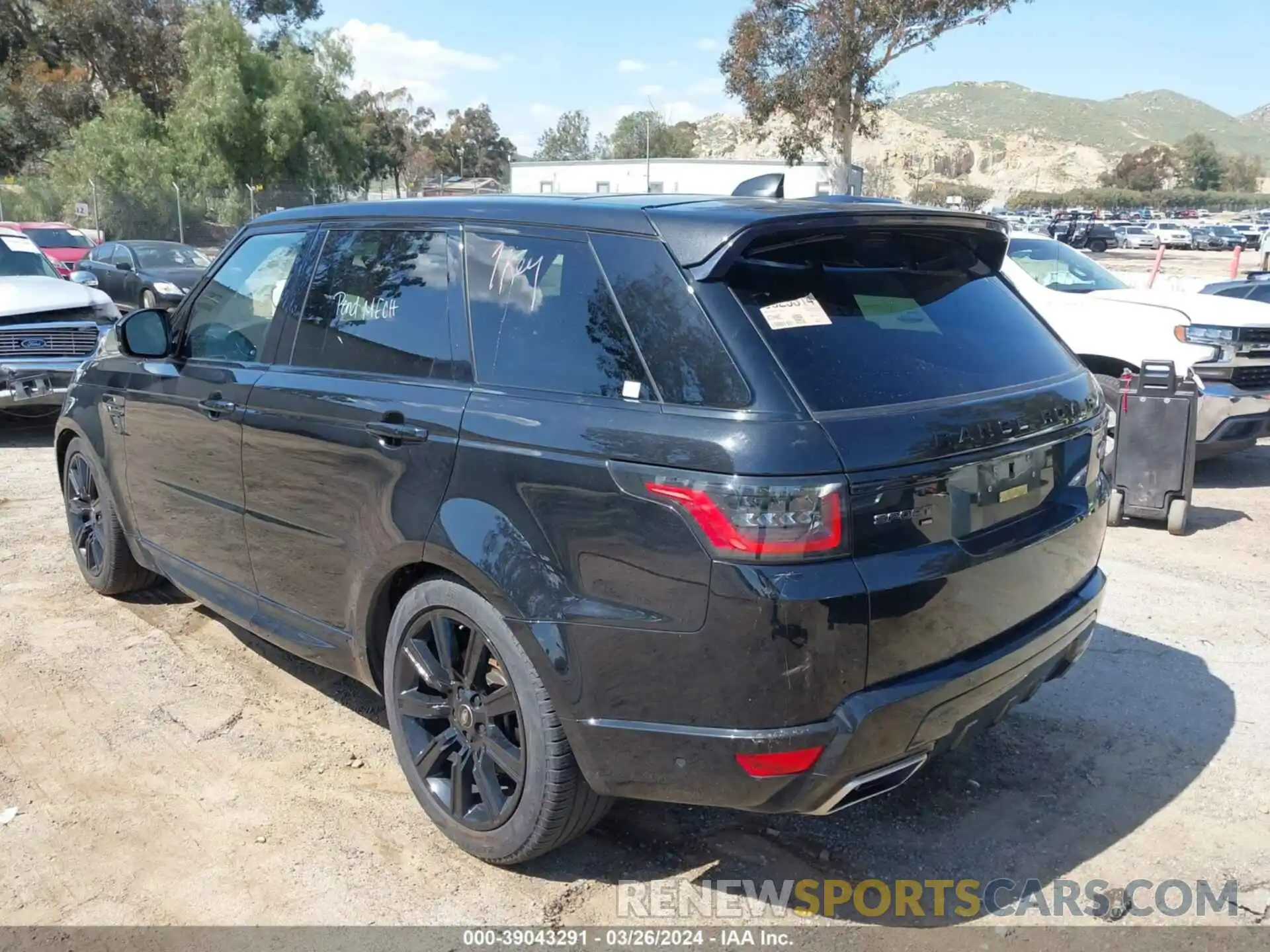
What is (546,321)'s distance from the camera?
306cm

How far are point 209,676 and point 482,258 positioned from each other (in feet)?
8.00

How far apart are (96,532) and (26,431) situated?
5798mm

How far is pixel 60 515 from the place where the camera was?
719 cm

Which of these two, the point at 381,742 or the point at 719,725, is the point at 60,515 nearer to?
the point at 381,742

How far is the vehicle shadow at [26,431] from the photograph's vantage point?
962 cm

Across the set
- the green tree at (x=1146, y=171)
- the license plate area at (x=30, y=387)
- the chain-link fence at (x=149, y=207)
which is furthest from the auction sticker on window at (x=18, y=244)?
the green tree at (x=1146, y=171)

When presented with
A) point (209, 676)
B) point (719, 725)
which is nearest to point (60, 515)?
point (209, 676)

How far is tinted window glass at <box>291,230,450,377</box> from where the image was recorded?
3.40 m

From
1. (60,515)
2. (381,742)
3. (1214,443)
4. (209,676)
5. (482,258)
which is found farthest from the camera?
(1214,443)

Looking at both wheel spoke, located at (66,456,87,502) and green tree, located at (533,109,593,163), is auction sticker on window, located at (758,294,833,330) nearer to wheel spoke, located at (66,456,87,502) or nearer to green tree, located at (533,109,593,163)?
wheel spoke, located at (66,456,87,502)

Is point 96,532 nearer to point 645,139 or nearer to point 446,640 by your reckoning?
point 446,640

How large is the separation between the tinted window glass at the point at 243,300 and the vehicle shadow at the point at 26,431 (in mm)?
6113

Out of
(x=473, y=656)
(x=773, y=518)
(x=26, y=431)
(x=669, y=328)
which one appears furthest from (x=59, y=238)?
(x=773, y=518)

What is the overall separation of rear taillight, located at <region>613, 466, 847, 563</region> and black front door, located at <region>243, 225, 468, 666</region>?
3.03 ft
